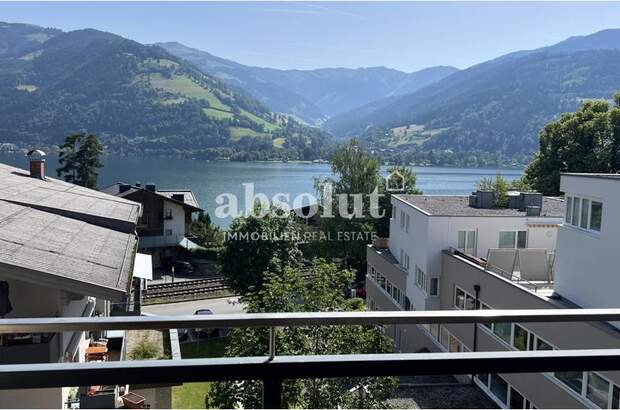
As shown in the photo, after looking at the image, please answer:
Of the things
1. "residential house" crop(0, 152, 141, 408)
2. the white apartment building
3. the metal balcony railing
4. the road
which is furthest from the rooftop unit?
the metal balcony railing

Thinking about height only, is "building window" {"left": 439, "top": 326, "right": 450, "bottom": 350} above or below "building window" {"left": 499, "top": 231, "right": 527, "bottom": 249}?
below

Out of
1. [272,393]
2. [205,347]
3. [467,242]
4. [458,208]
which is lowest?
[205,347]

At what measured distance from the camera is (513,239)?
17406 mm

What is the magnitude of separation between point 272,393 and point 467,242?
1650 cm

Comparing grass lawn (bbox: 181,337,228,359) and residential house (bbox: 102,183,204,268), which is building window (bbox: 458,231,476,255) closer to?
grass lawn (bbox: 181,337,228,359)

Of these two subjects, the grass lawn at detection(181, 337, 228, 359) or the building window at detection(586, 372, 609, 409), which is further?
the grass lawn at detection(181, 337, 228, 359)

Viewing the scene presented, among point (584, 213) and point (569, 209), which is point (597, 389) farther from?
point (569, 209)

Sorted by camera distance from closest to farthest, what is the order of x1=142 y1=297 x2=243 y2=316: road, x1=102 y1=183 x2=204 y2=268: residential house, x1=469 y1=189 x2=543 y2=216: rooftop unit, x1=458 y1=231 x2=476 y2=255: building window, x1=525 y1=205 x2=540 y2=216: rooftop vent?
x1=458 y1=231 x2=476 y2=255: building window
x1=525 y1=205 x2=540 y2=216: rooftop vent
x1=469 y1=189 x2=543 y2=216: rooftop unit
x1=142 y1=297 x2=243 y2=316: road
x1=102 y1=183 x2=204 y2=268: residential house

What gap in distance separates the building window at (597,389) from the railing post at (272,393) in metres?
8.65

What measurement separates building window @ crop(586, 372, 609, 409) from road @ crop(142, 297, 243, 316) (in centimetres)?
1819

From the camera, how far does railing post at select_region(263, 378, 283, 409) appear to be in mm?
1467

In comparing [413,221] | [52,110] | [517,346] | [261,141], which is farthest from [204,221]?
[52,110]

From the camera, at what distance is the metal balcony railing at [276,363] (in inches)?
53.6

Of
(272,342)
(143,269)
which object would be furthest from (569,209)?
(272,342)
